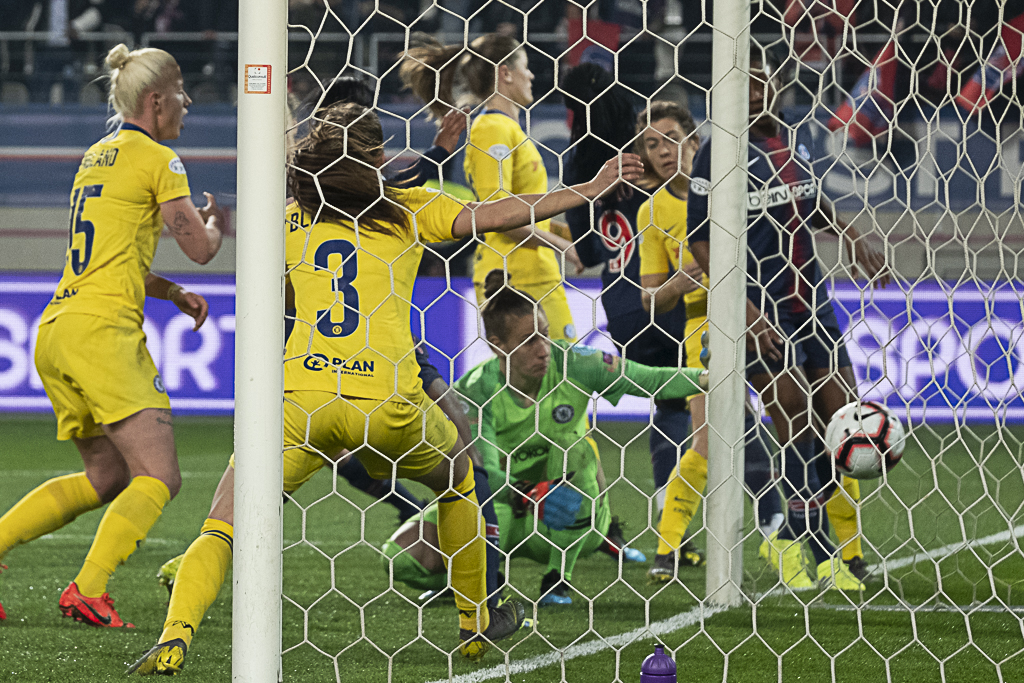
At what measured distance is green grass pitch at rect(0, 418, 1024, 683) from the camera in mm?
2688

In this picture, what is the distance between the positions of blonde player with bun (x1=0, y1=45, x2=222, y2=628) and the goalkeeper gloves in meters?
0.99

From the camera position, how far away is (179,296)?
3.45 metres

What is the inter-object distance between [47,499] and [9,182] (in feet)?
31.0

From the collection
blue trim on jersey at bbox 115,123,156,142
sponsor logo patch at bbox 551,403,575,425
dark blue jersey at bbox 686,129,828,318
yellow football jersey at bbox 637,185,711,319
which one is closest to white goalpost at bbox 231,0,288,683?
blue trim on jersey at bbox 115,123,156,142

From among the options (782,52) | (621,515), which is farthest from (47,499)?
(782,52)

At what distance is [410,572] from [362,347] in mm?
1088

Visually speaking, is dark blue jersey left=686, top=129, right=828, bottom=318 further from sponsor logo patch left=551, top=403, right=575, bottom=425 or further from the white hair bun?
the white hair bun

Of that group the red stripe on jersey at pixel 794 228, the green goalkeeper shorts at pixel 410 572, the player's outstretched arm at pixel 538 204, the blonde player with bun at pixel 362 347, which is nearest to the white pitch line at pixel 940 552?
the red stripe on jersey at pixel 794 228

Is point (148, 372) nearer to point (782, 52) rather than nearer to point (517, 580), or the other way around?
point (517, 580)

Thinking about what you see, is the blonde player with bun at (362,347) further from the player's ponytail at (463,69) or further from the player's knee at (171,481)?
the player's ponytail at (463,69)

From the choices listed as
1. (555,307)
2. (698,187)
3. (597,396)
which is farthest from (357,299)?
(555,307)

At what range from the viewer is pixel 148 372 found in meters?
3.24

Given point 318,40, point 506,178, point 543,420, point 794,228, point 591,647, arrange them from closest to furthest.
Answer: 1. point 591,647
2. point 543,420
3. point 794,228
4. point 506,178
5. point 318,40

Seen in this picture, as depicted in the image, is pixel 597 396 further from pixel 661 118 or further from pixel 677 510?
pixel 661 118
